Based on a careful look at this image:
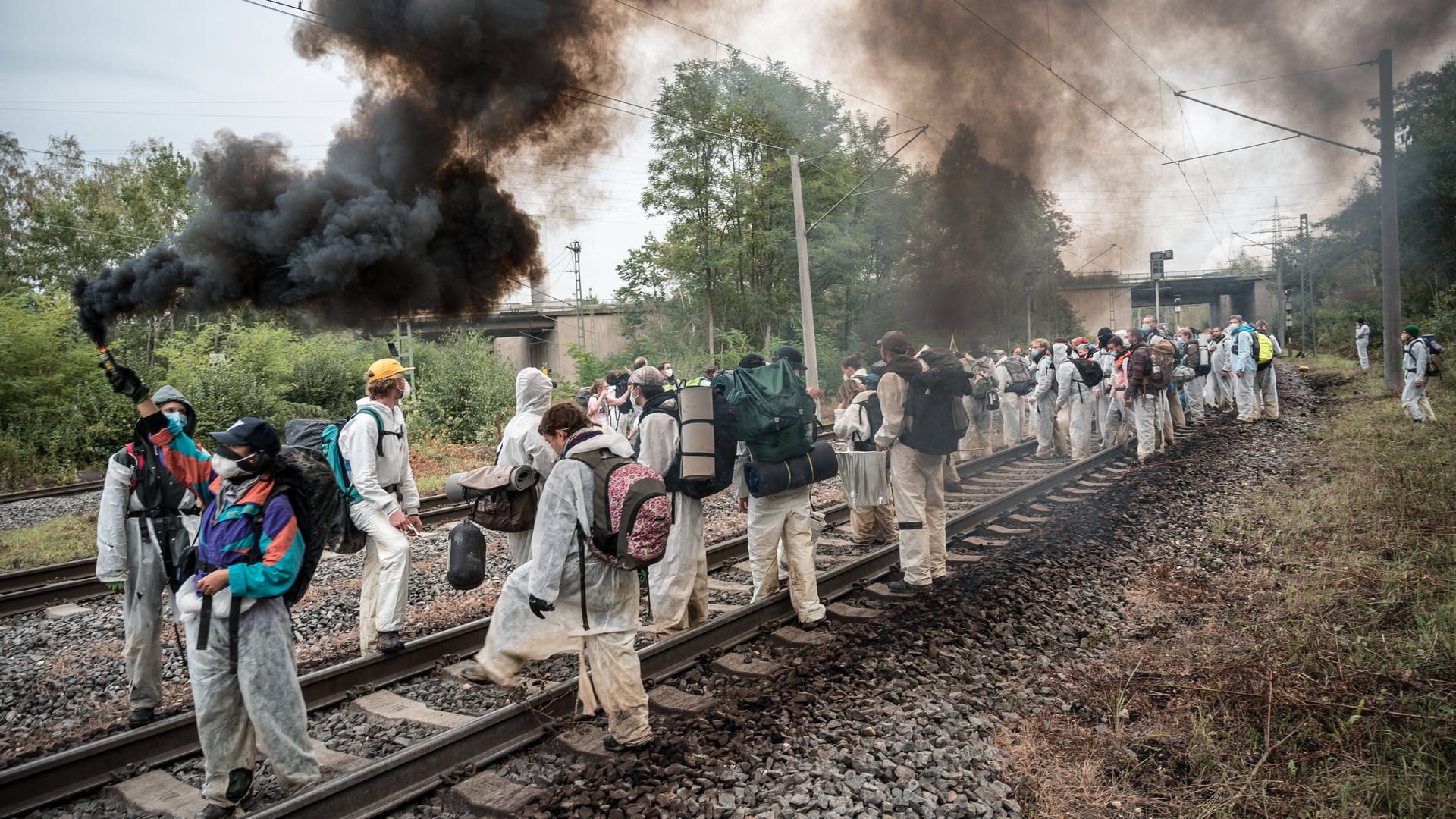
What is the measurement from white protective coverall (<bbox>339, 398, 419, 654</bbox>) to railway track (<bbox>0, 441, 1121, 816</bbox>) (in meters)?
0.31

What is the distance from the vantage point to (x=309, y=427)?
19.8 ft

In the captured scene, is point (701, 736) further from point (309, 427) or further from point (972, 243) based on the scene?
point (972, 243)

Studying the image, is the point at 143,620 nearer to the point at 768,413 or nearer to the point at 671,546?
the point at 671,546

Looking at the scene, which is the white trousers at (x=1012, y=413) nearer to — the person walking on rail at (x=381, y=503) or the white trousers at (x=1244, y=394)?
the white trousers at (x=1244, y=394)

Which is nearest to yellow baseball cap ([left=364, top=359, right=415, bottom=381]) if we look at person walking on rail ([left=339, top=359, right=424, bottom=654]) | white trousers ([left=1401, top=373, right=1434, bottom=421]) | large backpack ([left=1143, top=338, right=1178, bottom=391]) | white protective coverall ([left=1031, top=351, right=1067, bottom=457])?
person walking on rail ([left=339, top=359, right=424, bottom=654])

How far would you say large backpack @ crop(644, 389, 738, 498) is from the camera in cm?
606

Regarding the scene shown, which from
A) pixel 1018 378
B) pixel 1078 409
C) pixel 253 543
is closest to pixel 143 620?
pixel 253 543

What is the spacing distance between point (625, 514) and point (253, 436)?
5.79ft

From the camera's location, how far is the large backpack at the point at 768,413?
639cm

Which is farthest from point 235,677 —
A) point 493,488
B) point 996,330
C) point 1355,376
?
point 1355,376

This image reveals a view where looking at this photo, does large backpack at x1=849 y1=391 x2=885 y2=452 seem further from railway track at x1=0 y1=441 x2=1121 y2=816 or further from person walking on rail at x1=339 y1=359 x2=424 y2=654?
A: person walking on rail at x1=339 y1=359 x2=424 y2=654

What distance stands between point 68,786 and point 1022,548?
7.59 m

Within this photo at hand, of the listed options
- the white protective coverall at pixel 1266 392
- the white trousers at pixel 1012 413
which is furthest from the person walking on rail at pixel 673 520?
the white protective coverall at pixel 1266 392

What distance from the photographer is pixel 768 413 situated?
639 centimetres
